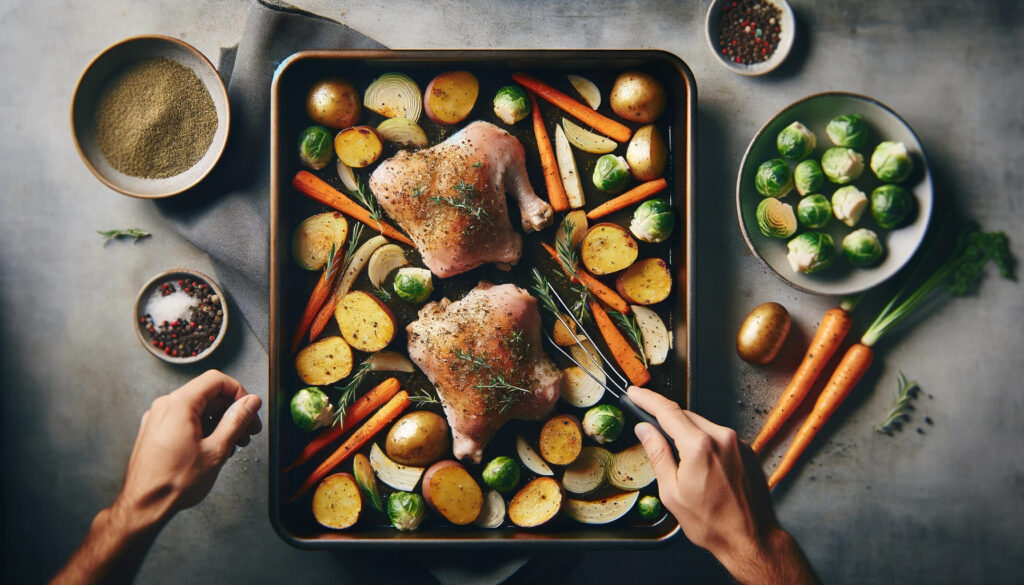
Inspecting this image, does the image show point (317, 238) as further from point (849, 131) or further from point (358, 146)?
point (849, 131)

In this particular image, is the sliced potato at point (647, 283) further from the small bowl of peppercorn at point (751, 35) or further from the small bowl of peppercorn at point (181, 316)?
the small bowl of peppercorn at point (181, 316)

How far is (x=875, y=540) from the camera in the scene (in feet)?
11.1

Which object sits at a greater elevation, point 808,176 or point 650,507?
point 808,176

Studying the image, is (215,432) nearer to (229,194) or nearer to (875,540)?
(229,194)

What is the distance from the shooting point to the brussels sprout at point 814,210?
3154 mm

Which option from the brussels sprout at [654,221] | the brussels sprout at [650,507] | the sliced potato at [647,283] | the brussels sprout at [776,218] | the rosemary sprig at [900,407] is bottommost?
the brussels sprout at [650,507]

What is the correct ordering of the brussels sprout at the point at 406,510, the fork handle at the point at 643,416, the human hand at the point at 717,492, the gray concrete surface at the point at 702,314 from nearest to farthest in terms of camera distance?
the human hand at the point at 717,492 → the fork handle at the point at 643,416 → the brussels sprout at the point at 406,510 → the gray concrete surface at the point at 702,314

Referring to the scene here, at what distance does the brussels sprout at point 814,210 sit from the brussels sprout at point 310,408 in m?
2.49

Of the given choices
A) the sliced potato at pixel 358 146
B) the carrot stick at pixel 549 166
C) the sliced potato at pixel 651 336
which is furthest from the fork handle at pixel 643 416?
the sliced potato at pixel 358 146

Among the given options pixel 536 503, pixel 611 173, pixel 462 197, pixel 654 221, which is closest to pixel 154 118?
pixel 462 197

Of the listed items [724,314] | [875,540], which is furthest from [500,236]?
[875,540]

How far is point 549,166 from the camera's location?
3.21m

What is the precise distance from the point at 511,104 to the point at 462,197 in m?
0.54

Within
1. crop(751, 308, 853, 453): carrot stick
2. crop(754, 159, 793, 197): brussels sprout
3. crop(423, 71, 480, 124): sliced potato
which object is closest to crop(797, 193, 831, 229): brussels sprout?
crop(754, 159, 793, 197): brussels sprout
